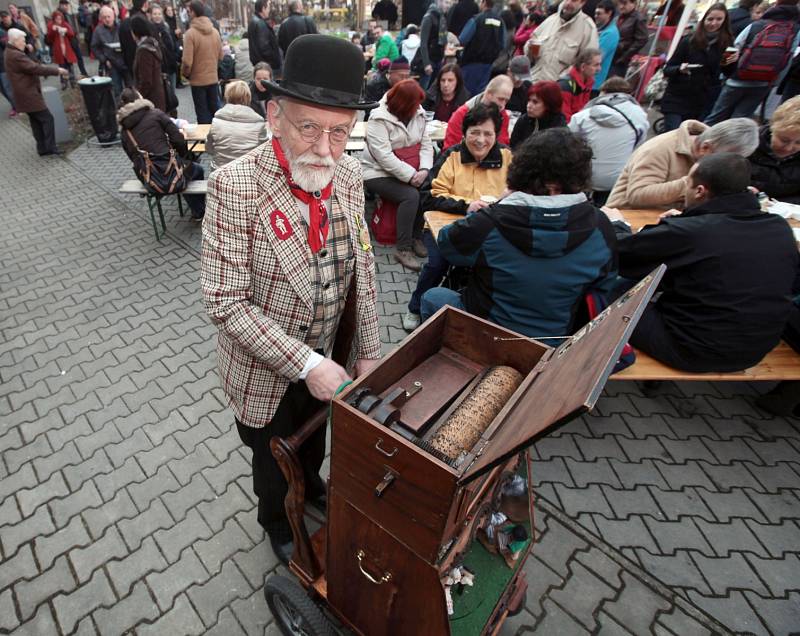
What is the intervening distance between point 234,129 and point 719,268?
4.60m

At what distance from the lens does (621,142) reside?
4.55m

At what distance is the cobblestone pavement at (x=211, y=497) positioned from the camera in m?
2.32

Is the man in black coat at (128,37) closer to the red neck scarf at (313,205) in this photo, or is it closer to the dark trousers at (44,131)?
the dark trousers at (44,131)

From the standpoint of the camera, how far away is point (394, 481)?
1.24 metres

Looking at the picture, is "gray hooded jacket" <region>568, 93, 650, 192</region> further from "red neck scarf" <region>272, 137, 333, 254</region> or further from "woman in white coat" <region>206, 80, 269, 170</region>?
"red neck scarf" <region>272, 137, 333, 254</region>

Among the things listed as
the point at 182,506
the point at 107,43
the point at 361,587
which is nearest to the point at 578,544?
the point at 361,587

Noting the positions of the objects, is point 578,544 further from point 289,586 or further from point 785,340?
point 785,340

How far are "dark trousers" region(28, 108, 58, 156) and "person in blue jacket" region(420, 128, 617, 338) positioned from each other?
8346mm

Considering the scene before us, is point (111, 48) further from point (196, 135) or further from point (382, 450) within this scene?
point (382, 450)

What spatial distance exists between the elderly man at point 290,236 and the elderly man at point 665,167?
124 inches

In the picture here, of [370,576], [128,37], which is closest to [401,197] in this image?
[370,576]

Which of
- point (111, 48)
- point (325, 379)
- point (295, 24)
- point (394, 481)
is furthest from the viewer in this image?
point (111, 48)

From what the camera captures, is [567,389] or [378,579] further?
[378,579]

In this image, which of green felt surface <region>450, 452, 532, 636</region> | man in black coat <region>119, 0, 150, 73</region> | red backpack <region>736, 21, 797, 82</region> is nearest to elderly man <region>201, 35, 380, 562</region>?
Answer: green felt surface <region>450, 452, 532, 636</region>
